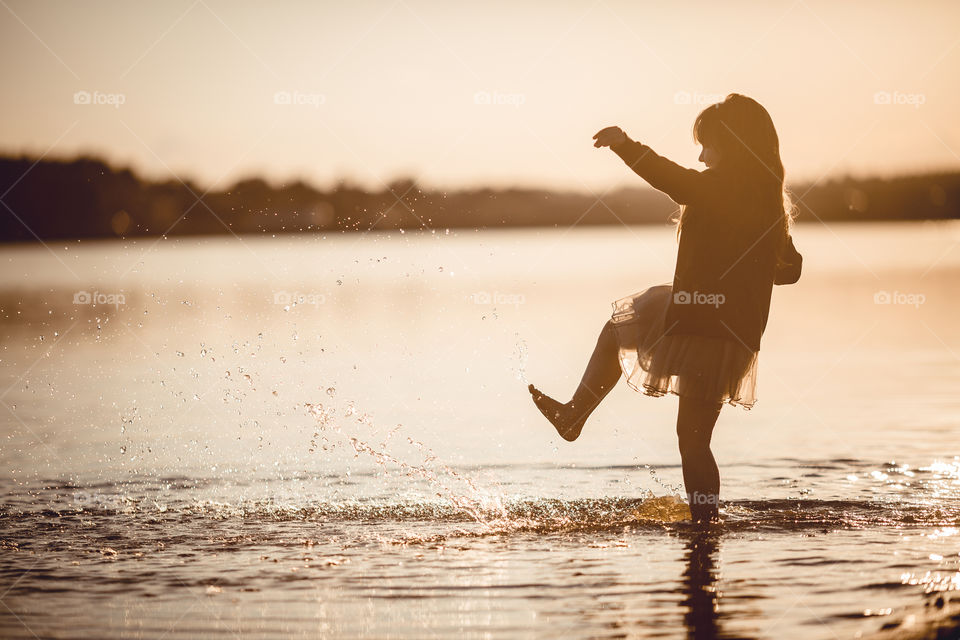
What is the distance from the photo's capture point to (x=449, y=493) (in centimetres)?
918

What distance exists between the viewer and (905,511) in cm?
807

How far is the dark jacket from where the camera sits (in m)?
6.95

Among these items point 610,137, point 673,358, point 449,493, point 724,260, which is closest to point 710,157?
point 724,260

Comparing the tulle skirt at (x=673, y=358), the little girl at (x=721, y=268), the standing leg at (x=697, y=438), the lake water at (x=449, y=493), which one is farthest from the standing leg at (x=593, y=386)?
the lake water at (x=449, y=493)

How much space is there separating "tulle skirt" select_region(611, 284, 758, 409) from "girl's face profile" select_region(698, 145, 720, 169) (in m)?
0.78

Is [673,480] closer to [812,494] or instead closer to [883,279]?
[812,494]

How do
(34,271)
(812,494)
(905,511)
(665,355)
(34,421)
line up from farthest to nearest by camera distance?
(34,271), (34,421), (812,494), (905,511), (665,355)

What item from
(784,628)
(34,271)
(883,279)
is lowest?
(784,628)

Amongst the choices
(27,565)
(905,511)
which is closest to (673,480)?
(905,511)

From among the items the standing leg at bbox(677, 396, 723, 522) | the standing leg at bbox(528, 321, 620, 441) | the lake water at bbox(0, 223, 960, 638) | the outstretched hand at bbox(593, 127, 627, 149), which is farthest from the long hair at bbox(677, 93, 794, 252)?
the lake water at bbox(0, 223, 960, 638)

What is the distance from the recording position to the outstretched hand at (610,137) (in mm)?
6629

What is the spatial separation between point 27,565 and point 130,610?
4.34ft

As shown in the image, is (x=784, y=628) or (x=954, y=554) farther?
(x=954, y=554)

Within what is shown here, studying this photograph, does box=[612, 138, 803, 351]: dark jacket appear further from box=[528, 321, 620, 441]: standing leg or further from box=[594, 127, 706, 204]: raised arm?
box=[528, 321, 620, 441]: standing leg
